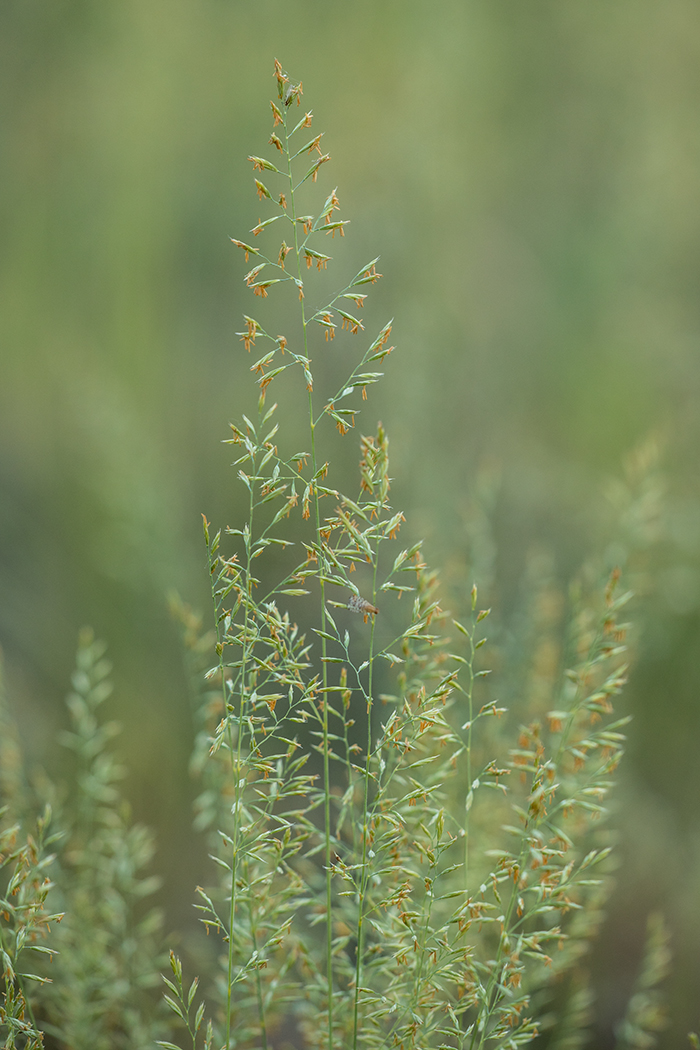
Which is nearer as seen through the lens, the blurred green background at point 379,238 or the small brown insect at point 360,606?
the small brown insect at point 360,606

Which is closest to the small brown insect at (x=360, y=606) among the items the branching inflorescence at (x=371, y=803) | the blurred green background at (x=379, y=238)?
the branching inflorescence at (x=371, y=803)

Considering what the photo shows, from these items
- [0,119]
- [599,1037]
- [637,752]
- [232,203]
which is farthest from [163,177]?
[599,1037]

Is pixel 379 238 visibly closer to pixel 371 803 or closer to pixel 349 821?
pixel 349 821

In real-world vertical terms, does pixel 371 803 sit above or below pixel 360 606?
below

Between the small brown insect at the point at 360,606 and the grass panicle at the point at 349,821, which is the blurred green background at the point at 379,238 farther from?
the small brown insect at the point at 360,606

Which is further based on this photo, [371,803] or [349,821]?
[349,821]

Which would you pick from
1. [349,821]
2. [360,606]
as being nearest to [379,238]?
[349,821]

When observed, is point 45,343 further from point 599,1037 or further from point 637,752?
point 599,1037

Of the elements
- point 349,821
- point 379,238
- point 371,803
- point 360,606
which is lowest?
point 349,821
